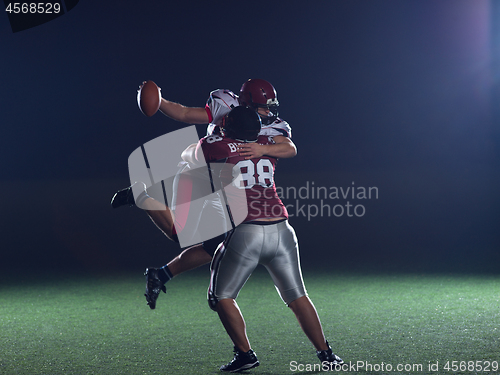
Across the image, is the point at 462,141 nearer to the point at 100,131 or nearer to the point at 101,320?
the point at 100,131

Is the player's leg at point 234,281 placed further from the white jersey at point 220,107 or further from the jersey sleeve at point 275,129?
the white jersey at point 220,107

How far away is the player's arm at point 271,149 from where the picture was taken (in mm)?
2332

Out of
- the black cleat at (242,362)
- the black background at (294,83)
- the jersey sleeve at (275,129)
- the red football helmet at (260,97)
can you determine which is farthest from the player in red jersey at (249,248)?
the black background at (294,83)

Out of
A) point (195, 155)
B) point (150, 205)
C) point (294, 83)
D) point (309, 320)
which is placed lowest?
point (309, 320)

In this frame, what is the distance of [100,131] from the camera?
8859 mm

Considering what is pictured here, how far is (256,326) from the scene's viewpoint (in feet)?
10.5

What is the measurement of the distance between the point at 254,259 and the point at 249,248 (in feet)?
0.20

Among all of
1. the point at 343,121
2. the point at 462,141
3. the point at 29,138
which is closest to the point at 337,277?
the point at 343,121

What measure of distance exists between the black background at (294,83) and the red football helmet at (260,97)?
5715mm

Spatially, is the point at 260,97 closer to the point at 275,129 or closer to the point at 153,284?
the point at 275,129

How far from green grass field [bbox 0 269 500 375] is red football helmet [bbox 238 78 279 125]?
4.09 ft

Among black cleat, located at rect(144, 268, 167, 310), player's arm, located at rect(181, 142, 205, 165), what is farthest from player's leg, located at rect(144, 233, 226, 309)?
player's arm, located at rect(181, 142, 205, 165)

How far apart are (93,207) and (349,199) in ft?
13.6

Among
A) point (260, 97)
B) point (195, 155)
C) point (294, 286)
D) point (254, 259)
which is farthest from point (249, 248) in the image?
point (260, 97)
